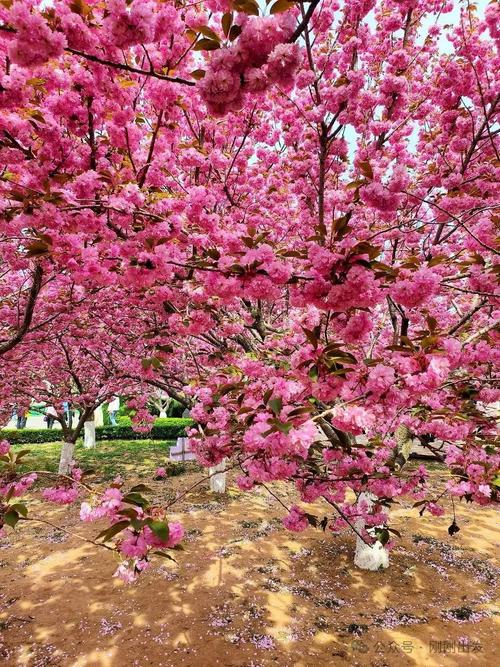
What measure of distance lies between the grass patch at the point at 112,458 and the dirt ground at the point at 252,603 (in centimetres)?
472

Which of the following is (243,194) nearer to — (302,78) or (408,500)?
(302,78)

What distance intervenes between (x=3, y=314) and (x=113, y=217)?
14.5 ft

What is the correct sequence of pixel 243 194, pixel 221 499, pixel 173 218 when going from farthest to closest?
pixel 221 499 < pixel 243 194 < pixel 173 218

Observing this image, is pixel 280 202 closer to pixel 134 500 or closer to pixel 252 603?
pixel 134 500

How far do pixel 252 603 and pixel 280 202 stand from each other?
6.14 m

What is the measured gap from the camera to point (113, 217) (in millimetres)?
3062

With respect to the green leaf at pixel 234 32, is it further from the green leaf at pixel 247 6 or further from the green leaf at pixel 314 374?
the green leaf at pixel 314 374

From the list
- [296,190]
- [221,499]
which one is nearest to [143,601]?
[221,499]

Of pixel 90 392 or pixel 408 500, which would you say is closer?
pixel 408 500

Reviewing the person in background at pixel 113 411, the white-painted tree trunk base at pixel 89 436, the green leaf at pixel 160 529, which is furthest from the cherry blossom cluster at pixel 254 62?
the person in background at pixel 113 411

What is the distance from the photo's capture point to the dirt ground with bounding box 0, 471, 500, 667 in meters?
4.28

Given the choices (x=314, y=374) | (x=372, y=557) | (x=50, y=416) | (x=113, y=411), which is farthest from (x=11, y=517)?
(x=113, y=411)

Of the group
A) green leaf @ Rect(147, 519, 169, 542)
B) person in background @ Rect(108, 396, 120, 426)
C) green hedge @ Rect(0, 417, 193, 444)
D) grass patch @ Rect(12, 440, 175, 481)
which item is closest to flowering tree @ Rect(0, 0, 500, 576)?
green leaf @ Rect(147, 519, 169, 542)

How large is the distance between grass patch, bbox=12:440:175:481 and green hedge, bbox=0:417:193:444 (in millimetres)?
1417
